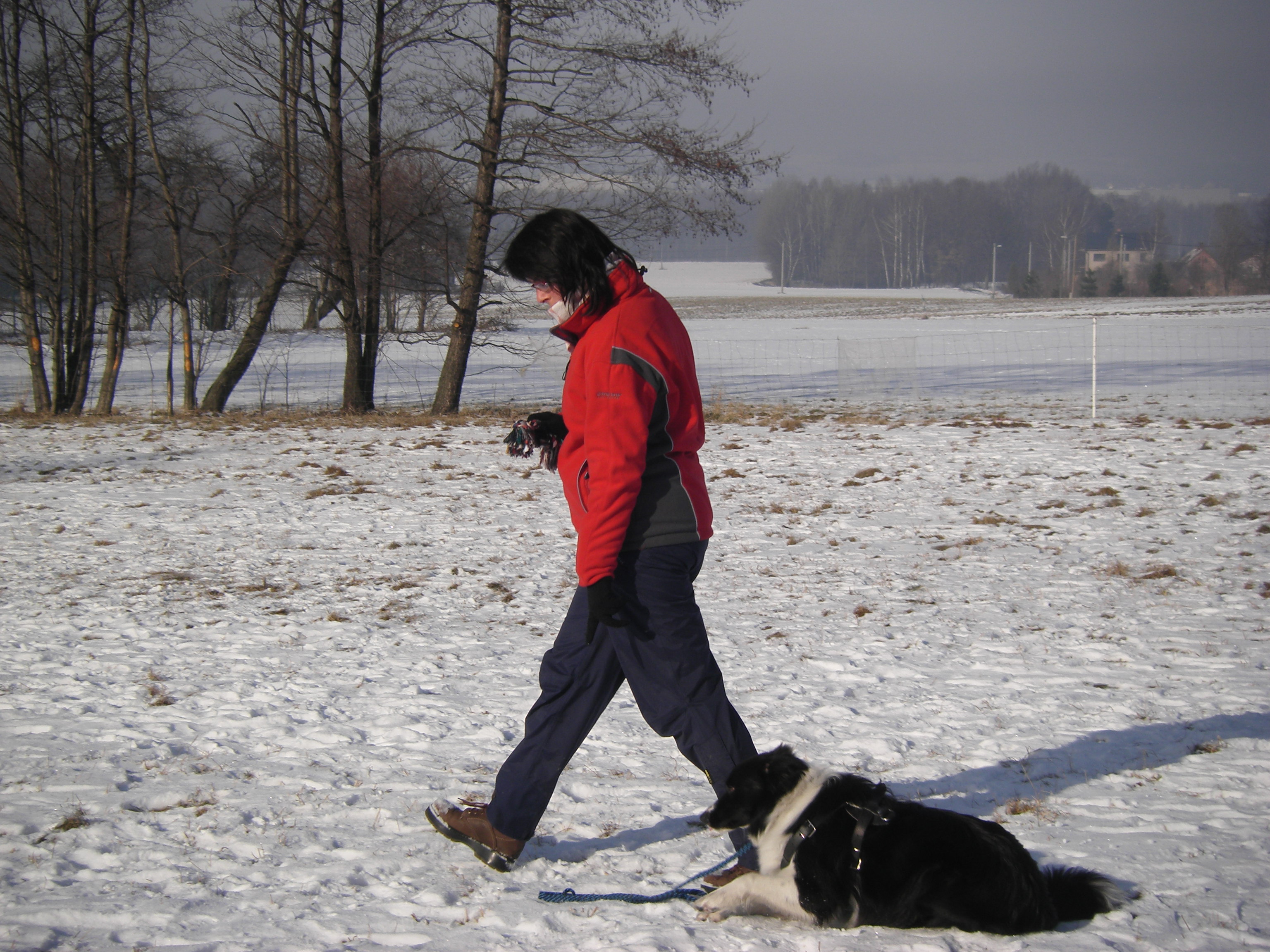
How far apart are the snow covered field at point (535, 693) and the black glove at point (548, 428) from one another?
123 cm

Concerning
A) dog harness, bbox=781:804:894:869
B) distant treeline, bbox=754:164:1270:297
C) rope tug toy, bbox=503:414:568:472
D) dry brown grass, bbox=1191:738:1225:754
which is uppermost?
distant treeline, bbox=754:164:1270:297

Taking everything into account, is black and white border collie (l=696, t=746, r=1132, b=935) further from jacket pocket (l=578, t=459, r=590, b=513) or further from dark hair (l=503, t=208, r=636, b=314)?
dark hair (l=503, t=208, r=636, b=314)

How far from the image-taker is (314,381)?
2077 centimetres

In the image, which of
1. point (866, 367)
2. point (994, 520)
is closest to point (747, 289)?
point (866, 367)

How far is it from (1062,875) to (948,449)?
24.7ft

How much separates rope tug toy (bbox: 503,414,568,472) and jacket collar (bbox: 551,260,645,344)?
28 cm

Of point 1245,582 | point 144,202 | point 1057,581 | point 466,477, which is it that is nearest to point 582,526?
point 1057,581

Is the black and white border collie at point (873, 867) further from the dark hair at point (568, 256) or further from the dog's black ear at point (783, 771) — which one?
the dark hair at point (568, 256)

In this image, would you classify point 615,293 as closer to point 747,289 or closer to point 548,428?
point 548,428

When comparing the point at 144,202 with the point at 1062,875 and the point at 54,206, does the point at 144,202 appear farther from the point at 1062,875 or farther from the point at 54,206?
the point at 1062,875

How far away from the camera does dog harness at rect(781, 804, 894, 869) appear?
2100 millimetres

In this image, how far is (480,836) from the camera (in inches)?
97.0

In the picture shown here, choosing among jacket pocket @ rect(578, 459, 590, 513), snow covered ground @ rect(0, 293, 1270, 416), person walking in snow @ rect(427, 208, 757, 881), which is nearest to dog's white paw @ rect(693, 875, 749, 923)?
person walking in snow @ rect(427, 208, 757, 881)

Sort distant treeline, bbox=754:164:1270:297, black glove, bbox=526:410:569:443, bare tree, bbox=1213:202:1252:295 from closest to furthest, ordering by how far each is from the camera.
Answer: black glove, bbox=526:410:569:443, bare tree, bbox=1213:202:1252:295, distant treeline, bbox=754:164:1270:297
